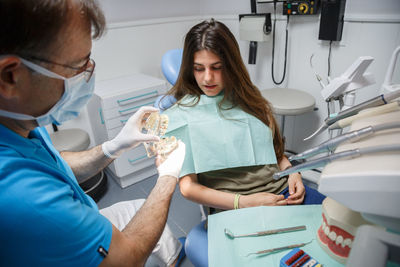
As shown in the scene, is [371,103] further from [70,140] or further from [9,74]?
[70,140]

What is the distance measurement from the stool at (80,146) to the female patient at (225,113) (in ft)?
3.71

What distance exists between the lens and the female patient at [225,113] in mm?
1129

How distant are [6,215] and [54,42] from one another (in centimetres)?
39

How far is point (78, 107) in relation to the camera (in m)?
0.81

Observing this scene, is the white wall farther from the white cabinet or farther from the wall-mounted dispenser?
the white cabinet

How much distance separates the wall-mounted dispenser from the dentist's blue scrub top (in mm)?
2196

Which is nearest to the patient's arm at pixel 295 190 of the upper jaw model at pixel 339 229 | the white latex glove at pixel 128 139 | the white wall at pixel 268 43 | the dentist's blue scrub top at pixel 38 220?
the upper jaw model at pixel 339 229

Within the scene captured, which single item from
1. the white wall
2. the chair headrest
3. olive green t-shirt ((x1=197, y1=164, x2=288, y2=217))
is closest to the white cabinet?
the white wall

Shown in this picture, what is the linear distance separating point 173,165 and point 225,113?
18.0 inches

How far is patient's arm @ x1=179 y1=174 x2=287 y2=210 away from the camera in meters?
1.09

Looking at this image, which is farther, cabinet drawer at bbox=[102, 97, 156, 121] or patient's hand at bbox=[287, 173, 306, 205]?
cabinet drawer at bbox=[102, 97, 156, 121]

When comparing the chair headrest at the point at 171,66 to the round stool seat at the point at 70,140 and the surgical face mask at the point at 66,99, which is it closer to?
the surgical face mask at the point at 66,99

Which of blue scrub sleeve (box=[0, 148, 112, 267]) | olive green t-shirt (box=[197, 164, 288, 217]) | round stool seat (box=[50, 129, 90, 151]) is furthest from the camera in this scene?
round stool seat (box=[50, 129, 90, 151])

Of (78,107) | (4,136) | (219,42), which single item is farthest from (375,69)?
(4,136)
